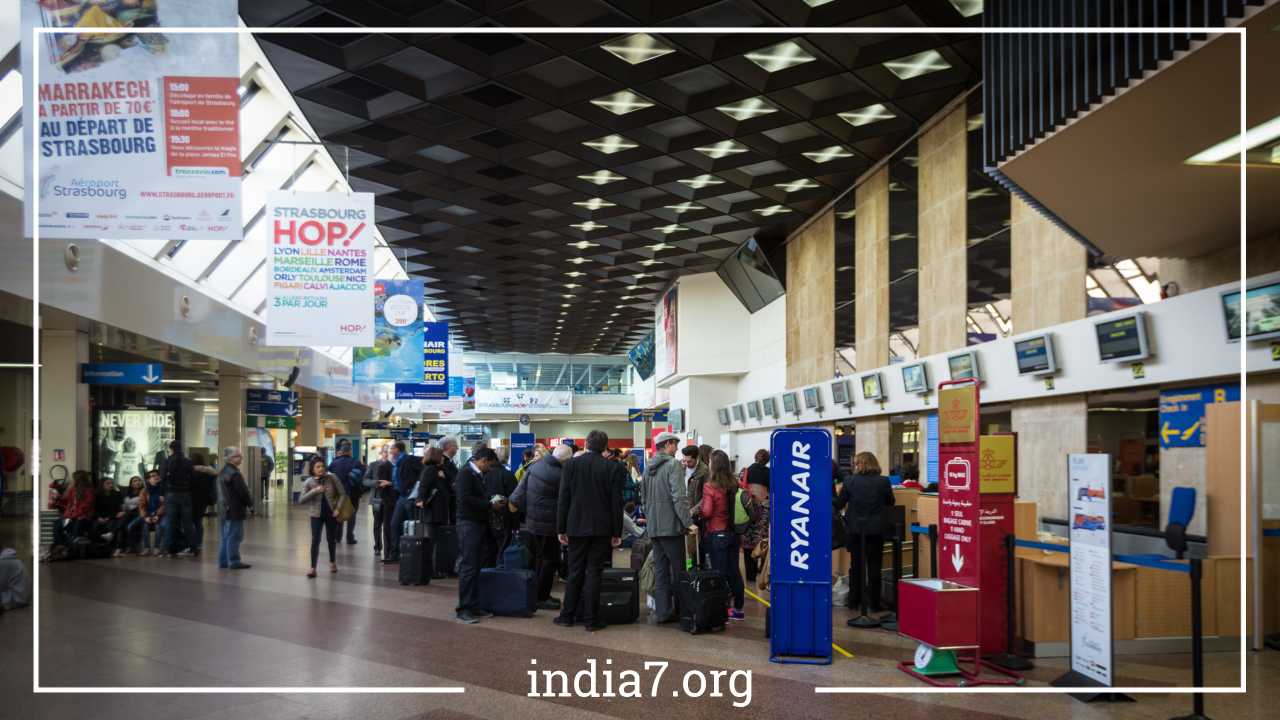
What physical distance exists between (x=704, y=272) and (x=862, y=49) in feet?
49.2

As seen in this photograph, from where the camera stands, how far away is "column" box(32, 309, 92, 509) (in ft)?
45.3

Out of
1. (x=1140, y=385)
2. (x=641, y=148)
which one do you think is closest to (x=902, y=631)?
(x=1140, y=385)

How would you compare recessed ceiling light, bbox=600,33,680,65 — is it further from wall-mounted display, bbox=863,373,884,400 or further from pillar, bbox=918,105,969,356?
wall-mounted display, bbox=863,373,884,400

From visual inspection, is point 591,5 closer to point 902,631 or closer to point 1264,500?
point 902,631

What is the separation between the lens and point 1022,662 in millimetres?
6543

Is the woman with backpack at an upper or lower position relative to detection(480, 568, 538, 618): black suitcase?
upper

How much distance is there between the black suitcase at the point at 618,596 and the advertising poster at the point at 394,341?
10.2 m

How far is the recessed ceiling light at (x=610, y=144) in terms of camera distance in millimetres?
14898

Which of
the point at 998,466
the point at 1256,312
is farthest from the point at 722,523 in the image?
the point at 1256,312

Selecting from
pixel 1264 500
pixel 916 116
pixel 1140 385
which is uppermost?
pixel 916 116

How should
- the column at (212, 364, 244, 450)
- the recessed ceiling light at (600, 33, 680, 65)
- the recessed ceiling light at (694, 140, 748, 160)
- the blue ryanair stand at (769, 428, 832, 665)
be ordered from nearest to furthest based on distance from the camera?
the blue ryanair stand at (769, 428, 832, 665) → the recessed ceiling light at (600, 33, 680, 65) → the recessed ceiling light at (694, 140, 748, 160) → the column at (212, 364, 244, 450)

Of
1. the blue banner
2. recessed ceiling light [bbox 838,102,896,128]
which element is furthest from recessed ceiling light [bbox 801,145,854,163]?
the blue banner

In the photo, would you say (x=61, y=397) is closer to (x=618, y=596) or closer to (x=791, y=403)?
(x=618, y=596)

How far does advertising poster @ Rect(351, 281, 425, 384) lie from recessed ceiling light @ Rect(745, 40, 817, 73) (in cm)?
934
